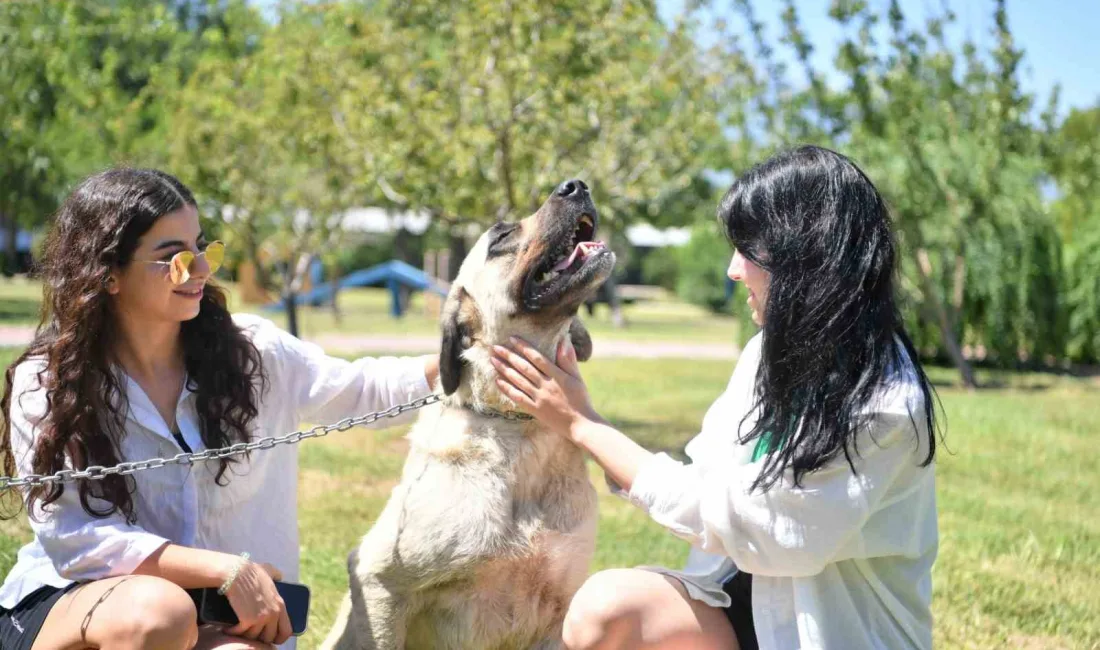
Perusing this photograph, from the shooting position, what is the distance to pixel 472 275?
3691 millimetres

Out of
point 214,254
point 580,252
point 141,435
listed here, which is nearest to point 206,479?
point 141,435

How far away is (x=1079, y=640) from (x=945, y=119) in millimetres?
10729

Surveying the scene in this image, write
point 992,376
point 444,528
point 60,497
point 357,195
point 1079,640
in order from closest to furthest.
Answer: point 60,497 < point 444,528 < point 1079,640 < point 992,376 < point 357,195

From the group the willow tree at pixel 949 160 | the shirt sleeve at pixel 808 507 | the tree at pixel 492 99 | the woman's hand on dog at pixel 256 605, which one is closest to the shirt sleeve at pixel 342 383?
the woman's hand on dog at pixel 256 605

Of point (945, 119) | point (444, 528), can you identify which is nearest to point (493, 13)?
point (444, 528)

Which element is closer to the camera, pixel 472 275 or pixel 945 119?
pixel 472 275

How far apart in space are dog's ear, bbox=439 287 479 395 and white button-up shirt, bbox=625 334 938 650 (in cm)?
88

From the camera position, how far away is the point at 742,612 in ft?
10.3

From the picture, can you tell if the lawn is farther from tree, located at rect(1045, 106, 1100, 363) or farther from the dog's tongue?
tree, located at rect(1045, 106, 1100, 363)

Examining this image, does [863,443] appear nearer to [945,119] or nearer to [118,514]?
[118,514]

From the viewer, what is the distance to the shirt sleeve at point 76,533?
2947 mm

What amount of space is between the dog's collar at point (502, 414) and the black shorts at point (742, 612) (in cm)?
83

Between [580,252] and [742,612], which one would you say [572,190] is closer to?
[580,252]

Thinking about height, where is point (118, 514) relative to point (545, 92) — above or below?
below
